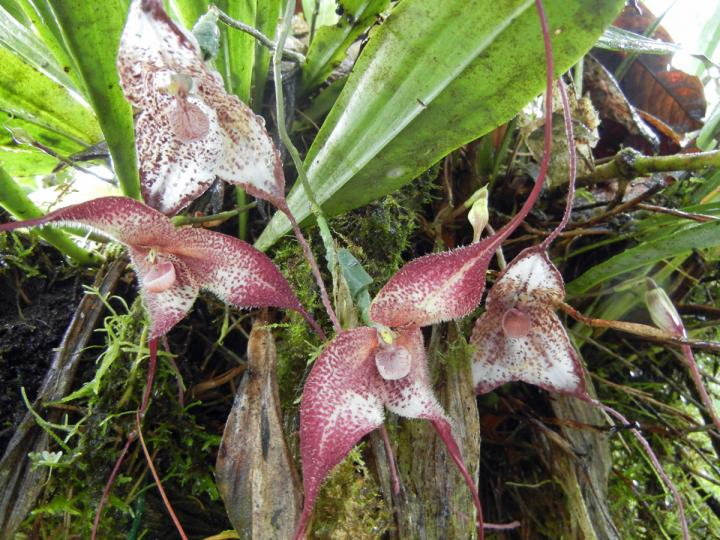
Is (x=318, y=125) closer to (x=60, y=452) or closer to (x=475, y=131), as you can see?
(x=475, y=131)

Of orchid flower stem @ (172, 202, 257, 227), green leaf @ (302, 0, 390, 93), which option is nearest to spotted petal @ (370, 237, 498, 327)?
orchid flower stem @ (172, 202, 257, 227)

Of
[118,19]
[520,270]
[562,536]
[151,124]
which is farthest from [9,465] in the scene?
[562,536]

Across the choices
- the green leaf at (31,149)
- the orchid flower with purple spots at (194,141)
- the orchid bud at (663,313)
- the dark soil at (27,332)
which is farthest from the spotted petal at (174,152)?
the orchid bud at (663,313)

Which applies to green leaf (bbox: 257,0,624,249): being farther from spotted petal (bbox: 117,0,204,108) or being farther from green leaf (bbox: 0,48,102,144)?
green leaf (bbox: 0,48,102,144)

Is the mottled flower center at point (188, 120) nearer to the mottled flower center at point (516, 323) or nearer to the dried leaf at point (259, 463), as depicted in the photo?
the dried leaf at point (259, 463)

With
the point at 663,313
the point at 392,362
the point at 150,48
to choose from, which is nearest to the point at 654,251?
the point at 663,313
